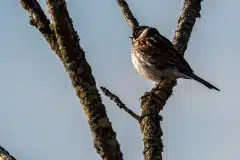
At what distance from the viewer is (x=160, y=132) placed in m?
5.23

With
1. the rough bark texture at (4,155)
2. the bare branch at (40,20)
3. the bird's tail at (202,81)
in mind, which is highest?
the bird's tail at (202,81)

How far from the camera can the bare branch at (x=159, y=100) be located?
15.4ft

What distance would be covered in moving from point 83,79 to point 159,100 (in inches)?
154

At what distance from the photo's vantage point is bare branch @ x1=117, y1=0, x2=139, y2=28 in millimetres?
7215

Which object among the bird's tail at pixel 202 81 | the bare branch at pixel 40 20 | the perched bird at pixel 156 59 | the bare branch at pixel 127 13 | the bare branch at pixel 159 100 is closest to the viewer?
the bare branch at pixel 40 20

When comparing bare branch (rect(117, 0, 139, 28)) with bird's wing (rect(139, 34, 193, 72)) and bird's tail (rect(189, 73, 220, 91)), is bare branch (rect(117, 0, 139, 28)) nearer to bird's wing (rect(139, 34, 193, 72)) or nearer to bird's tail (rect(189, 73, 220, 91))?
bird's wing (rect(139, 34, 193, 72))

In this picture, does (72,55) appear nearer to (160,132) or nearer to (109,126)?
(109,126)

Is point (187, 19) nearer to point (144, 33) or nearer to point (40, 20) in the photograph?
point (144, 33)

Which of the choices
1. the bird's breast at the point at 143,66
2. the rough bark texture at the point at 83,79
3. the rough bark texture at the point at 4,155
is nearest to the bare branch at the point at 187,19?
the bird's breast at the point at 143,66

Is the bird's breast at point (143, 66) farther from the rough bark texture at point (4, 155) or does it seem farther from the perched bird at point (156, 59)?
the rough bark texture at point (4, 155)

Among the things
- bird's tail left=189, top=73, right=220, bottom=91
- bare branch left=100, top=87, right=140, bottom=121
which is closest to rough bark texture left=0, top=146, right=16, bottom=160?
bare branch left=100, top=87, right=140, bottom=121

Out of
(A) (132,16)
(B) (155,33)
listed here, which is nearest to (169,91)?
(A) (132,16)

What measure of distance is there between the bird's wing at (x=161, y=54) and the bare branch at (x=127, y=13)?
1992 millimetres

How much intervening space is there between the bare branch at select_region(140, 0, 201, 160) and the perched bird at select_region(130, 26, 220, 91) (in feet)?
4.43
